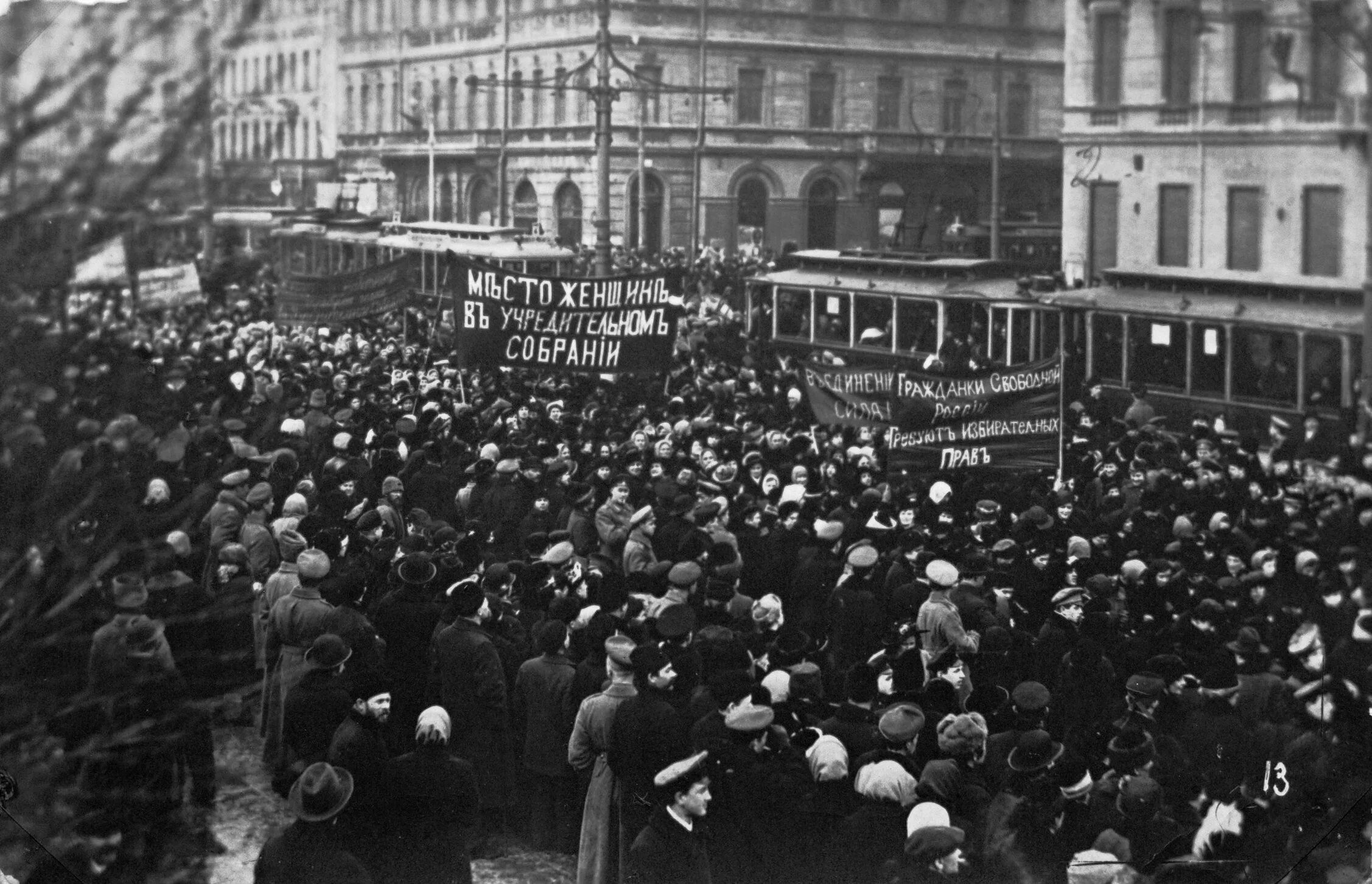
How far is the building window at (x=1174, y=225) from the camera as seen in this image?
5707 millimetres

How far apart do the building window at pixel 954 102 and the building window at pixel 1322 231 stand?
4652 mm

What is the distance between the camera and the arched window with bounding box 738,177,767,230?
10.8 meters

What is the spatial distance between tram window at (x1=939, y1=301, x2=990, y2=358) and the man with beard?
19.5ft

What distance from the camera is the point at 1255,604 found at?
7148mm

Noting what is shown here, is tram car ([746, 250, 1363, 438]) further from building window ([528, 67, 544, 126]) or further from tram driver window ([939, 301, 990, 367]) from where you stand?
building window ([528, 67, 544, 126])

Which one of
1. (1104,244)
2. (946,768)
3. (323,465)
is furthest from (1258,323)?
(323,465)

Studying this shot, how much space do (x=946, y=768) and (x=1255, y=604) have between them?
202cm

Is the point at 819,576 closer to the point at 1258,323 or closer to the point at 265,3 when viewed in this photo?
the point at 1258,323

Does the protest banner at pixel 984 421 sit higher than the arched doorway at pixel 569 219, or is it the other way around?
the arched doorway at pixel 569 219

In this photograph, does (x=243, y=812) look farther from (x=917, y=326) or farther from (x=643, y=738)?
(x=917, y=326)

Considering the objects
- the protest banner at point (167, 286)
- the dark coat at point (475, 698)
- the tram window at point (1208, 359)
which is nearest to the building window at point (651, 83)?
the dark coat at point (475, 698)

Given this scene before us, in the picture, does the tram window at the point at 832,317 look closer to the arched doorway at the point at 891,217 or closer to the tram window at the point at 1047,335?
the arched doorway at the point at 891,217

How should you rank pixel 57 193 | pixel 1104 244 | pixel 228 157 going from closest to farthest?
pixel 57 193, pixel 228 157, pixel 1104 244

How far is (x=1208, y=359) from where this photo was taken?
6.56 m
